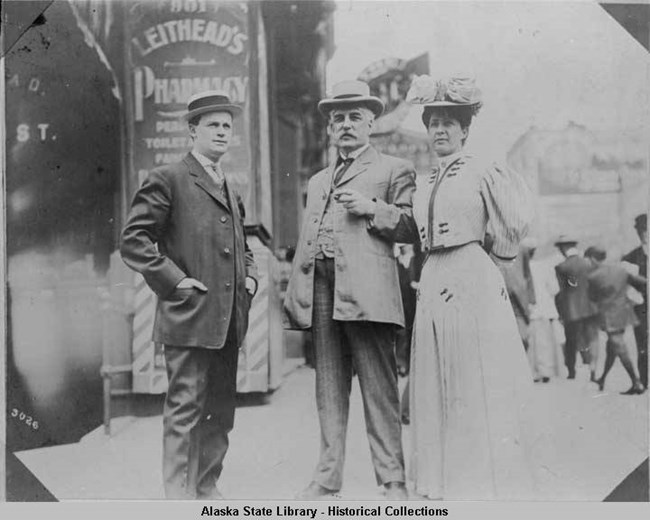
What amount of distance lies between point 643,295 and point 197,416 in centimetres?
252

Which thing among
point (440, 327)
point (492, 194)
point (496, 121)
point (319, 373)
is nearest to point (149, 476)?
point (319, 373)

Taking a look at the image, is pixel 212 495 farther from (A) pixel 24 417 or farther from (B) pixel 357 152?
(B) pixel 357 152

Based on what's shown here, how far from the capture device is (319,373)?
13.3 ft

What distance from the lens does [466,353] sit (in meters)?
3.96

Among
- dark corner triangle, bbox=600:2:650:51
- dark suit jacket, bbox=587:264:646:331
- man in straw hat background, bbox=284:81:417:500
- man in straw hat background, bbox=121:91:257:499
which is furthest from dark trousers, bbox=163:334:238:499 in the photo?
dark corner triangle, bbox=600:2:650:51

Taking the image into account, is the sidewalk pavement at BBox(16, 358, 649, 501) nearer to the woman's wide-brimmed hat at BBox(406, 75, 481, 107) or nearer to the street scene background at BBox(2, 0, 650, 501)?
the street scene background at BBox(2, 0, 650, 501)

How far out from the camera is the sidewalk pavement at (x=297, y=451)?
415 cm

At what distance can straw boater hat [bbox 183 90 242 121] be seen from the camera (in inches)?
165

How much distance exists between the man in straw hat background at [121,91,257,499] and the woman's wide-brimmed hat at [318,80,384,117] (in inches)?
28.8

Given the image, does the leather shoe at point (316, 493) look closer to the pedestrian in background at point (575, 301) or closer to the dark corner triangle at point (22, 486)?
the dark corner triangle at point (22, 486)

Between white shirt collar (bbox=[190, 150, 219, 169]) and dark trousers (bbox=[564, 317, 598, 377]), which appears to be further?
dark trousers (bbox=[564, 317, 598, 377])

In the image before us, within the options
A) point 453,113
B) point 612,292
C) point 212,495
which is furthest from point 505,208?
point 212,495

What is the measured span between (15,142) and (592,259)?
3.30 meters

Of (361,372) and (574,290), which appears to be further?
(574,290)
